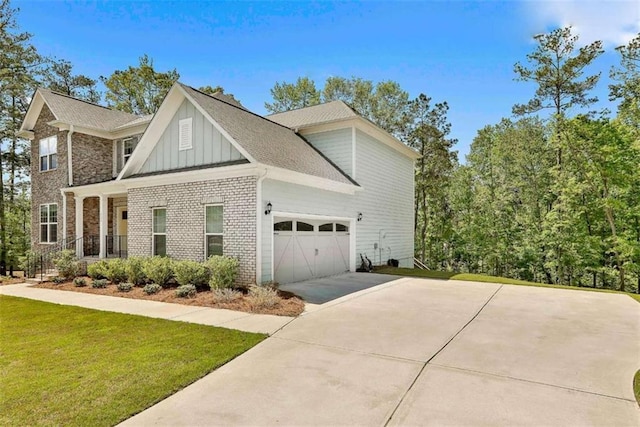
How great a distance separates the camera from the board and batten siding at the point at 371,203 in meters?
11.2

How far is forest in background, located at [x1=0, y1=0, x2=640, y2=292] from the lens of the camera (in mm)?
19750

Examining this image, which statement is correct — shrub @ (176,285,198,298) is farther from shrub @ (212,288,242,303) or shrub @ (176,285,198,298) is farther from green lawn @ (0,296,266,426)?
green lawn @ (0,296,266,426)

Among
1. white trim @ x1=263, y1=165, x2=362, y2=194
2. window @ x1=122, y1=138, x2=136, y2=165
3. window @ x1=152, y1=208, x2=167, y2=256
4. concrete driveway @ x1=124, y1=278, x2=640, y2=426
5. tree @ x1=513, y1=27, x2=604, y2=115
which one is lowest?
concrete driveway @ x1=124, y1=278, x2=640, y2=426

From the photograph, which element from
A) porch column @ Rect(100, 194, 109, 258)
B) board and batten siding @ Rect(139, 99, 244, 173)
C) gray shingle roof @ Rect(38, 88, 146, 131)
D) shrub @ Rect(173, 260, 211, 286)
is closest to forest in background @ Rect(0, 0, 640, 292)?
gray shingle roof @ Rect(38, 88, 146, 131)

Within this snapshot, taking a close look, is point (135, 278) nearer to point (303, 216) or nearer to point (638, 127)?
point (303, 216)

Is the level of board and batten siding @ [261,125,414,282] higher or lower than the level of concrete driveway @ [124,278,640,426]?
higher

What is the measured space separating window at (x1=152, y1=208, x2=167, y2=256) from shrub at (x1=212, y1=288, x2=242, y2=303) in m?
4.30

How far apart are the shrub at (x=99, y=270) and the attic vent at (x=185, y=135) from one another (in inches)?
194

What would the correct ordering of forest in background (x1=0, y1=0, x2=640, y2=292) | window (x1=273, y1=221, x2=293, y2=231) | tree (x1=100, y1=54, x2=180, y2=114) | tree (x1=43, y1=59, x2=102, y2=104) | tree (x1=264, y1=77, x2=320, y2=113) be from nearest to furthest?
window (x1=273, y1=221, x2=293, y2=231), forest in background (x1=0, y1=0, x2=640, y2=292), tree (x1=43, y1=59, x2=102, y2=104), tree (x1=100, y1=54, x2=180, y2=114), tree (x1=264, y1=77, x2=320, y2=113)

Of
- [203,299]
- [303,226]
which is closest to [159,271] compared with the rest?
[203,299]

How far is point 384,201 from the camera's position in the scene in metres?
18.4

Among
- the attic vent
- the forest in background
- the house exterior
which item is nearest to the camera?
the house exterior

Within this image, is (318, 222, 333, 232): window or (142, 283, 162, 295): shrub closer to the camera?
(142, 283, 162, 295): shrub

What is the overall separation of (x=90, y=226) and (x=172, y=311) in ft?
40.3
